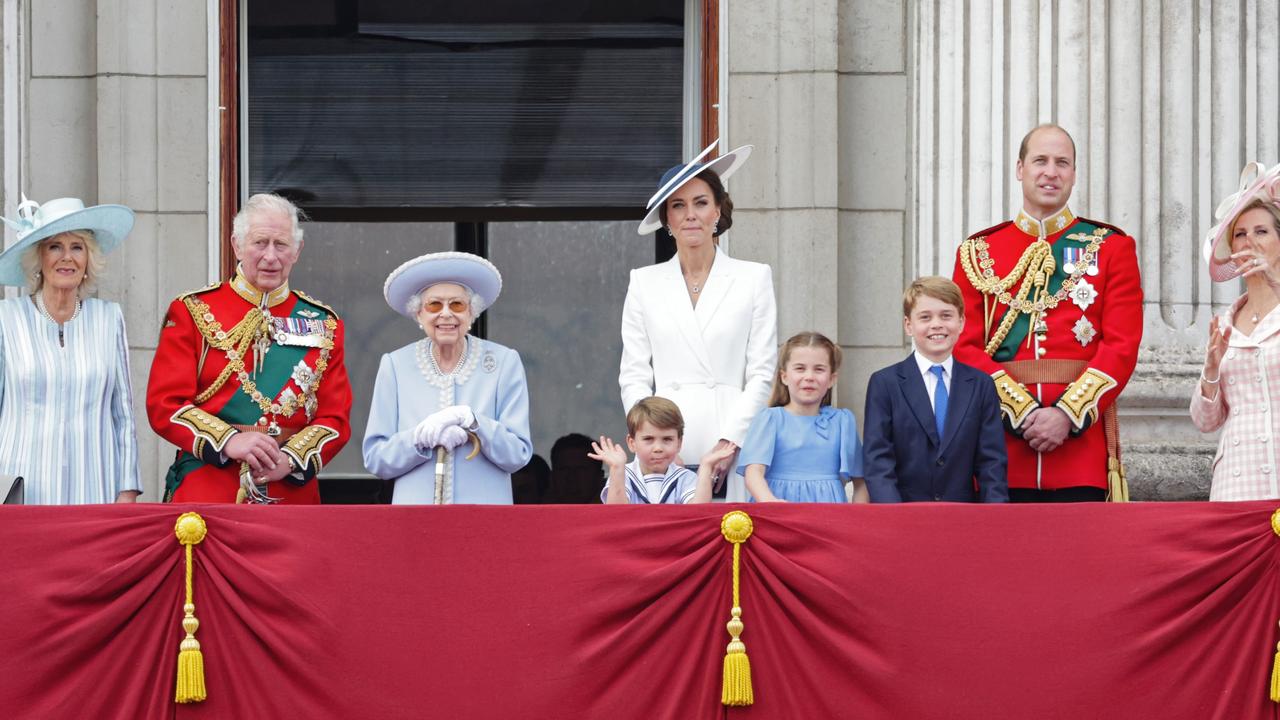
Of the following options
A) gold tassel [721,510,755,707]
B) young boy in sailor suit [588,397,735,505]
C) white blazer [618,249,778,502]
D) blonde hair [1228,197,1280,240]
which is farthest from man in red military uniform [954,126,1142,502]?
gold tassel [721,510,755,707]

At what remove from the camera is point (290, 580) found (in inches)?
213

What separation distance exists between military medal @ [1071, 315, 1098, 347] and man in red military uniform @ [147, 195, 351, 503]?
8.39 ft

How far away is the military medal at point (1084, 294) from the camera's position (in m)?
6.71

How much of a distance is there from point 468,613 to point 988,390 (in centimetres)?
191

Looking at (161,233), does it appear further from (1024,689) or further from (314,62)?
(1024,689)

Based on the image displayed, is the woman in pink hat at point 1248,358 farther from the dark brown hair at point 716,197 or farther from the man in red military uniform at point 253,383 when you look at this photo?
the man in red military uniform at point 253,383

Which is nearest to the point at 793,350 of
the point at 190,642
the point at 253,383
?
the point at 253,383

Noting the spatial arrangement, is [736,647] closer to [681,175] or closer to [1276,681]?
[1276,681]

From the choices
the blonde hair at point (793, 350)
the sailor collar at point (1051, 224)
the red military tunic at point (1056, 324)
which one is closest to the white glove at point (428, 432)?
the blonde hair at point (793, 350)

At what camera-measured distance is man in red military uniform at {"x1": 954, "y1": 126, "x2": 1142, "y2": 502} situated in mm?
6531

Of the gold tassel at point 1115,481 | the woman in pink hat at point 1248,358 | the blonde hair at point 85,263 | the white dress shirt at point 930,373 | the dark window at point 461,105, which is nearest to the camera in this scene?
the woman in pink hat at point 1248,358

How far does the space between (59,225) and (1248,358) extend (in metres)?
3.93

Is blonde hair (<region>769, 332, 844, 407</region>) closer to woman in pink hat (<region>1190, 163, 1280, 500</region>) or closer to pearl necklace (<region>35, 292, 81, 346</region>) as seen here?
woman in pink hat (<region>1190, 163, 1280, 500</region>)

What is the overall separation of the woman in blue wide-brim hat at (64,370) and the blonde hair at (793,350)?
2195 millimetres
